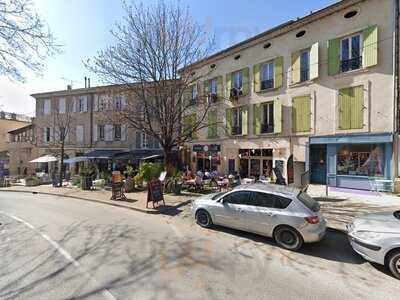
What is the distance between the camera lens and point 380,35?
13.1m

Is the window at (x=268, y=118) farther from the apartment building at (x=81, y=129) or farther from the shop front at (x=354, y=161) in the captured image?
the apartment building at (x=81, y=129)

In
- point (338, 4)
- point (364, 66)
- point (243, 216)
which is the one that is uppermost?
point (338, 4)

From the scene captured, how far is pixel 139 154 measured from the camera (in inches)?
952

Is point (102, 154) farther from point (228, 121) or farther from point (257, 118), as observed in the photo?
point (257, 118)

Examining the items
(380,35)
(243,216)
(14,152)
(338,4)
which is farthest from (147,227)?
(14,152)

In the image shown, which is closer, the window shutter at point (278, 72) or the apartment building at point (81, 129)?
the window shutter at point (278, 72)

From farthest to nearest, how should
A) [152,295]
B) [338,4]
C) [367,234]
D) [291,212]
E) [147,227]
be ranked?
1. [338,4]
2. [147,227]
3. [291,212]
4. [367,234]
5. [152,295]

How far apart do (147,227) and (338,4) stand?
14.9 m

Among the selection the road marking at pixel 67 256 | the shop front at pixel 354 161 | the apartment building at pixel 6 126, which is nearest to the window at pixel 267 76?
the shop front at pixel 354 161

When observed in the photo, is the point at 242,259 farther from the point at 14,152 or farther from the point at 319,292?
the point at 14,152

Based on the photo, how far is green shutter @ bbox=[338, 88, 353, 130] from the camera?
46.4 ft

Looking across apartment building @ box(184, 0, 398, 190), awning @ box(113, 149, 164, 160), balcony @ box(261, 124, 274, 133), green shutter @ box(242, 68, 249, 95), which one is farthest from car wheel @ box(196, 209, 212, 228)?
awning @ box(113, 149, 164, 160)

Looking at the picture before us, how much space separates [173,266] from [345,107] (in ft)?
43.0

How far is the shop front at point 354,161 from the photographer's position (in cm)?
1301
